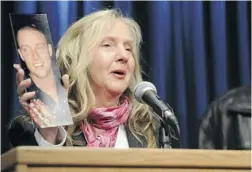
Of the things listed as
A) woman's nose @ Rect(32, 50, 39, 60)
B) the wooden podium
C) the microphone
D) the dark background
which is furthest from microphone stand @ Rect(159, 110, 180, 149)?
the dark background

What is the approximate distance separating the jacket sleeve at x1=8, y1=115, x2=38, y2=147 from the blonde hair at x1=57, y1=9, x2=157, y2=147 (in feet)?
0.42

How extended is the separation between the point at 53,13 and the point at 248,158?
128 centimetres

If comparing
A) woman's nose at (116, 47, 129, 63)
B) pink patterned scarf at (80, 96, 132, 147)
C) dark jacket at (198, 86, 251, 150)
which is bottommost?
dark jacket at (198, 86, 251, 150)

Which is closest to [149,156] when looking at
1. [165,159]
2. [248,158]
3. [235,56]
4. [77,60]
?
[165,159]

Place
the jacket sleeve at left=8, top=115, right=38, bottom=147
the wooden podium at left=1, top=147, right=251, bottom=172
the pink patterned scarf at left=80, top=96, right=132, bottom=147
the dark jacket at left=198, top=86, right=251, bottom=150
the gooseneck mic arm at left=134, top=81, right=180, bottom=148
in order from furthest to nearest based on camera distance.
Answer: the dark jacket at left=198, top=86, right=251, bottom=150 → the pink patterned scarf at left=80, top=96, right=132, bottom=147 → the jacket sleeve at left=8, top=115, right=38, bottom=147 → the gooseneck mic arm at left=134, top=81, right=180, bottom=148 → the wooden podium at left=1, top=147, right=251, bottom=172

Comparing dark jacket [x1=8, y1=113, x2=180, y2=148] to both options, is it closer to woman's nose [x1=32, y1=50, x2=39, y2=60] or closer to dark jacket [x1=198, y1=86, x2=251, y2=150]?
woman's nose [x1=32, y1=50, x2=39, y2=60]

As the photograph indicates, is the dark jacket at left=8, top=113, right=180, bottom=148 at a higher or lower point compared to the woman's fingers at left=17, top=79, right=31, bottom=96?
lower

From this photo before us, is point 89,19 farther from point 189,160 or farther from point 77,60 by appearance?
point 189,160

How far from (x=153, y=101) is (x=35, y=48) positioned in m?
0.25

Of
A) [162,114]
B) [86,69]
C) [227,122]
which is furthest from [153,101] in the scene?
[227,122]

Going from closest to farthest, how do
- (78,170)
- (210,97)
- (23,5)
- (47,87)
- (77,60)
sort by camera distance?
(78,170), (47,87), (77,60), (23,5), (210,97)

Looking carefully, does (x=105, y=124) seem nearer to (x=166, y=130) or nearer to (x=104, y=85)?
(x=104, y=85)

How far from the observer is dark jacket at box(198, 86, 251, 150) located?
6.46 ft

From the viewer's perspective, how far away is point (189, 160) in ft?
3.37
